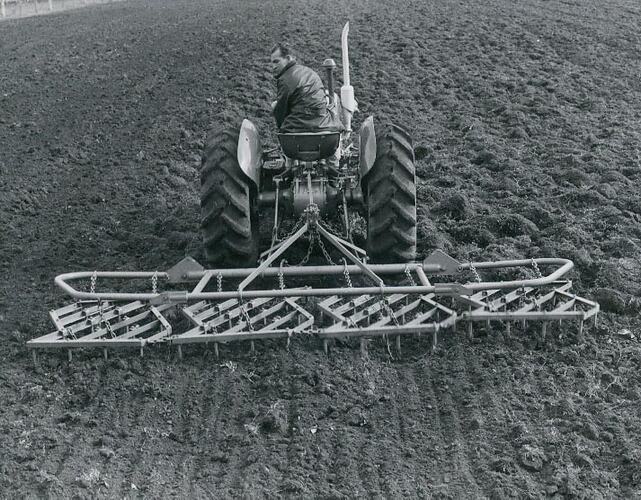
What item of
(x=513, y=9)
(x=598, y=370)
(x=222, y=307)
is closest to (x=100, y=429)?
(x=222, y=307)

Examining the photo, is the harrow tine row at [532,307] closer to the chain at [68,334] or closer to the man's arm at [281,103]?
the man's arm at [281,103]

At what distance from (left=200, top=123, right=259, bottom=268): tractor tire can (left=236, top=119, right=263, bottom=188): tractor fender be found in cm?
6

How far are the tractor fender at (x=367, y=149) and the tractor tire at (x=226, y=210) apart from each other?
0.94 metres

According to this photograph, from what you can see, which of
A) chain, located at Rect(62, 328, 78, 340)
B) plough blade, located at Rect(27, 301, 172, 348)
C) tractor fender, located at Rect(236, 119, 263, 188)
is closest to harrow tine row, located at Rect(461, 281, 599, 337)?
tractor fender, located at Rect(236, 119, 263, 188)

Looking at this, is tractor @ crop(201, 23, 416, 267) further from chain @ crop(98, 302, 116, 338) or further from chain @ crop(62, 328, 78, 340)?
chain @ crop(62, 328, 78, 340)

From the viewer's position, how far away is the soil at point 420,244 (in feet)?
15.6

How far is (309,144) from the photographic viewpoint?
22.0 ft

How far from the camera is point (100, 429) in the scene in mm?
5125

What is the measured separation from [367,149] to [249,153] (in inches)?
38.3

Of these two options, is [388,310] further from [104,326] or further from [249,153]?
[104,326]

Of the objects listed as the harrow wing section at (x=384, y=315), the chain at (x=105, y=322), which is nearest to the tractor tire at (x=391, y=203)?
the harrow wing section at (x=384, y=315)

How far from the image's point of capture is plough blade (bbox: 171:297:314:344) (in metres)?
5.69

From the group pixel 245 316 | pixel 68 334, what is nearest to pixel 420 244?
pixel 245 316

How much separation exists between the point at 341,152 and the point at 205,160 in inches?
49.9
